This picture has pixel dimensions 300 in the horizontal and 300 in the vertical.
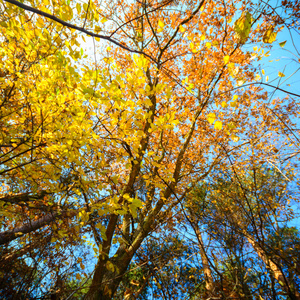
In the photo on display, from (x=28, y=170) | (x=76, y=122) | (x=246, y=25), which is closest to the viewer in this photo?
(x=246, y=25)

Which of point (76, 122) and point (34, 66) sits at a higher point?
point (34, 66)

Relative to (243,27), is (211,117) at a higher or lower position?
lower

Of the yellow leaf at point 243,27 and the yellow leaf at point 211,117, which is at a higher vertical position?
the yellow leaf at point 243,27

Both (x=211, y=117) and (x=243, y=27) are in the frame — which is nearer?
(x=243, y=27)

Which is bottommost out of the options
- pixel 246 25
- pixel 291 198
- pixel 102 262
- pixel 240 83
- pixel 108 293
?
pixel 108 293

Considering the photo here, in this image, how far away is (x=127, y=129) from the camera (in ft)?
7.09

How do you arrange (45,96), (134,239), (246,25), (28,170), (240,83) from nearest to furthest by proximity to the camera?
1. (246,25)
2. (240,83)
3. (45,96)
4. (28,170)
5. (134,239)

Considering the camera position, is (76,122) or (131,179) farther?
(131,179)

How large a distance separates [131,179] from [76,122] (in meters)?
2.19

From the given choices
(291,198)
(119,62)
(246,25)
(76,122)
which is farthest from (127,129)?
(291,198)

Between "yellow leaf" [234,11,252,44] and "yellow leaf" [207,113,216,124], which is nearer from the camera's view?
"yellow leaf" [234,11,252,44]

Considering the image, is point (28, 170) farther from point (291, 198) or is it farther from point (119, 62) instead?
point (291, 198)

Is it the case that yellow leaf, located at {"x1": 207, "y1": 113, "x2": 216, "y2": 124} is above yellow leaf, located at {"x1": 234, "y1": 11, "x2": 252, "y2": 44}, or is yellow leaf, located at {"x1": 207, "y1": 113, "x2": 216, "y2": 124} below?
below

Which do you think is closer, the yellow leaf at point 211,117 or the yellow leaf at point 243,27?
the yellow leaf at point 243,27
